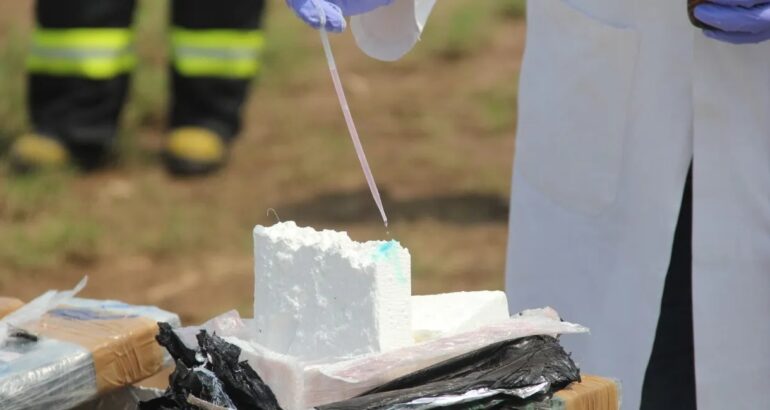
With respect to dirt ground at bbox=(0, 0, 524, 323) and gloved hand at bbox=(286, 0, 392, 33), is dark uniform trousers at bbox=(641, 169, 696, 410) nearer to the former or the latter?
gloved hand at bbox=(286, 0, 392, 33)

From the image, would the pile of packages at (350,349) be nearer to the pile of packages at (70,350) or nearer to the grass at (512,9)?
the pile of packages at (70,350)

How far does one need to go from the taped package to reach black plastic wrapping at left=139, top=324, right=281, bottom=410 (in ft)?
0.74

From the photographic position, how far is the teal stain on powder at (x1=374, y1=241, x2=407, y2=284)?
1534 millimetres

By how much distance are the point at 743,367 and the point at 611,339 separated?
19 cm

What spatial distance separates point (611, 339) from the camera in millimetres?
2064

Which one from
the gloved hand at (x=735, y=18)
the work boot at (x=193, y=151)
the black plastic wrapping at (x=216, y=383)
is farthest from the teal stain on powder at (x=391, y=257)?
the work boot at (x=193, y=151)

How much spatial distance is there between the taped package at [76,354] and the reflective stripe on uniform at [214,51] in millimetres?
2619

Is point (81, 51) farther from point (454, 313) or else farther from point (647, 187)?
point (454, 313)

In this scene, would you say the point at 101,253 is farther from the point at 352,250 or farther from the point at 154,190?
the point at 352,250

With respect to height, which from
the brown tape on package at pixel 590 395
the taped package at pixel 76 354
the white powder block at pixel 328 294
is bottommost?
the taped package at pixel 76 354

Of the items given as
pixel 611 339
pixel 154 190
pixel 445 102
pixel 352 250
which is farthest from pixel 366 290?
pixel 445 102

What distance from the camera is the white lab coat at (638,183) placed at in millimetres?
1916

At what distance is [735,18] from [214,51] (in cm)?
287

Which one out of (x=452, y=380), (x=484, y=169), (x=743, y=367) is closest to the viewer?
(x=452, y=380)
